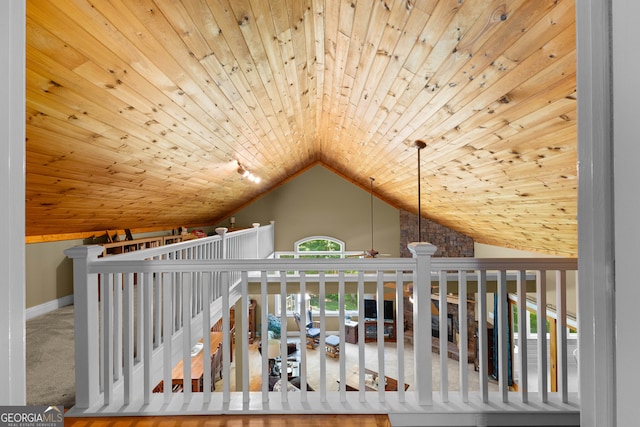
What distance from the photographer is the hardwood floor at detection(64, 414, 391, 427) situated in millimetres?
1779

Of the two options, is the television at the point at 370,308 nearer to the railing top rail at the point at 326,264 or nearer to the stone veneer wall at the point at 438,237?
the stone veneer wall at the point at 438,237

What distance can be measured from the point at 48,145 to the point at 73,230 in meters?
2.44

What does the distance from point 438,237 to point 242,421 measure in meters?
7.54

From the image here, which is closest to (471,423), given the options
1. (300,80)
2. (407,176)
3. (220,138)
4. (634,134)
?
(634,134)

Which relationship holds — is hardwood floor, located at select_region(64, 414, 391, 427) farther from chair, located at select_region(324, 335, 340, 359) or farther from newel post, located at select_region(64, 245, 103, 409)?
chair, located at select_region(324, 335, 340, 359)

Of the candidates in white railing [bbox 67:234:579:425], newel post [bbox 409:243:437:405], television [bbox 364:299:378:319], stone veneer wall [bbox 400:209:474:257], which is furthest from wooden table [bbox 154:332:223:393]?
stone veneer wall [bbox 400:209:474:257]

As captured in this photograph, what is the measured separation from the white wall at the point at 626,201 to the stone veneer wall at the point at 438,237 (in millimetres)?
8085

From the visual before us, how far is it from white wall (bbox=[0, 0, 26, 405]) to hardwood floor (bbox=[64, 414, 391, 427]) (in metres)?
1.48

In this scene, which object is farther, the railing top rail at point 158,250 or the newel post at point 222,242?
the newel post at point 222,242

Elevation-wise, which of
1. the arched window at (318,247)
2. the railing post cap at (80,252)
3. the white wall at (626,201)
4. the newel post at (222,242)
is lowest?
the arched window at (318,247)

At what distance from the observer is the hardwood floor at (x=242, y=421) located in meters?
1.78

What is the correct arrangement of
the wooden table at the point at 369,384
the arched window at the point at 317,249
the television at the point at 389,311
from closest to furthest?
the wooden table at the point at 369,384, the arched window at the point at 317,249, the television at the point at 389,311

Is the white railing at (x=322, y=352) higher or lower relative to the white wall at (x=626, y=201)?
lower

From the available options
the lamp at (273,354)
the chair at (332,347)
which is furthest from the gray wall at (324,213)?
the lamp at (273,354)
